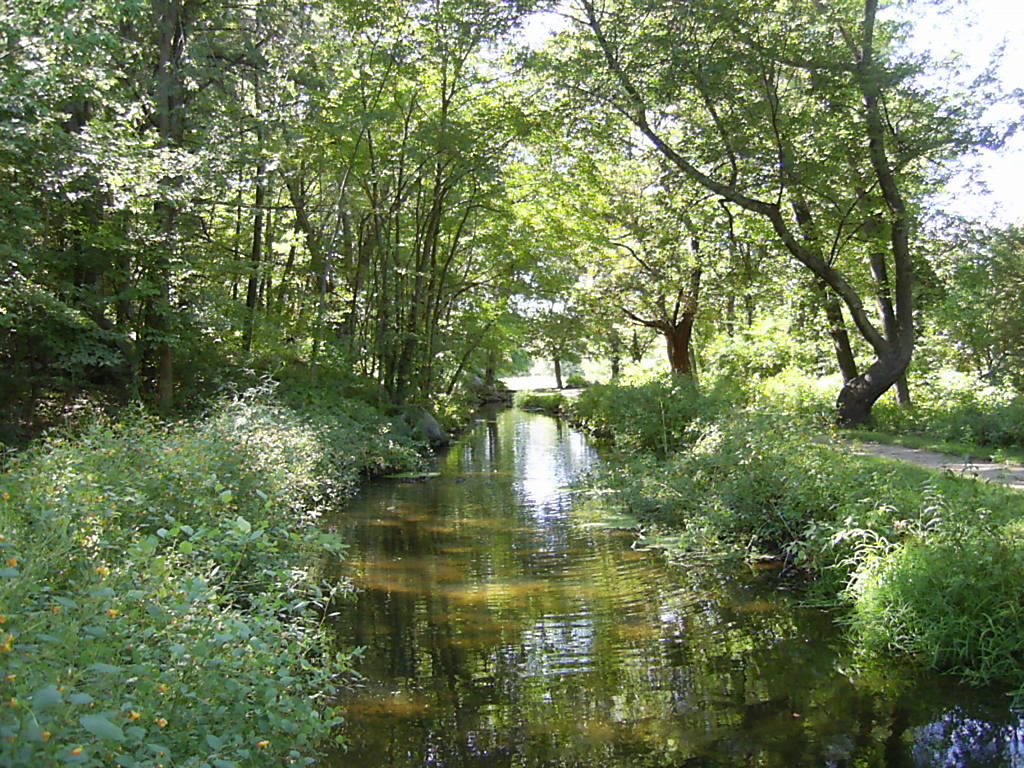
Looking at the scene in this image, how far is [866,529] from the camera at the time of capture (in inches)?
261

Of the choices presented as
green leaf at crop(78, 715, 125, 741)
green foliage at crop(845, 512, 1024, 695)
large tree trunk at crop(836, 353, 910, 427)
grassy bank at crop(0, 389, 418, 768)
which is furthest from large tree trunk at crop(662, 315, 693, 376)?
green leaf at crop(78, 715, 125, 741)

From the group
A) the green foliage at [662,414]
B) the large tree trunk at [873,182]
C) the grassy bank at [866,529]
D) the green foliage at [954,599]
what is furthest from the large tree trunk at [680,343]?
the green foliage at [954,599]

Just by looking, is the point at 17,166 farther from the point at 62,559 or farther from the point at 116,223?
the point at 62,559

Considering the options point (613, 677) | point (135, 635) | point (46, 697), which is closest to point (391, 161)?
point (613, 677)

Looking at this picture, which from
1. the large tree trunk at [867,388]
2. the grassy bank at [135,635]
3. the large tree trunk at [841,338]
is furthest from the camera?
the large tree trunk at [841,338]

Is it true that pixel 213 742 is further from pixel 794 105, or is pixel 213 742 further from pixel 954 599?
pixel 794 105

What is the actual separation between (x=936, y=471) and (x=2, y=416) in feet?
42.9

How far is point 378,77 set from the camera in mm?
16547

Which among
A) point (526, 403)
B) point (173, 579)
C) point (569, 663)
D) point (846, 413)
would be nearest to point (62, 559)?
point (173, 579)

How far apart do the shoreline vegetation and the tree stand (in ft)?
13.1

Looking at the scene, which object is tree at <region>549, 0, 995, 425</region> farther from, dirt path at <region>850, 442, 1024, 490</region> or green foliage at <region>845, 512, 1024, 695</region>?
green foliage at <region>845, 512, 1024, 695</region>

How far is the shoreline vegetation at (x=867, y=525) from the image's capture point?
5.16m

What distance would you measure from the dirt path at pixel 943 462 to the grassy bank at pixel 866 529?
91 centimetres

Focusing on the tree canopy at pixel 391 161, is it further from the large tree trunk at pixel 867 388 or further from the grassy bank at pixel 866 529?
the grassy bank at pixel 866 529
